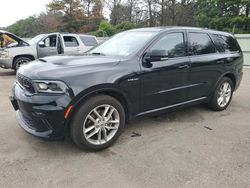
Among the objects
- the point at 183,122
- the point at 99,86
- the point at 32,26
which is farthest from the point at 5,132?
the point at 32,26

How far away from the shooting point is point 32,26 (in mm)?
51781

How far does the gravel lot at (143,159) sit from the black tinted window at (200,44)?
1.32 meters

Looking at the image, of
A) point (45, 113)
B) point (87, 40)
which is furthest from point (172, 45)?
point (87, 40)

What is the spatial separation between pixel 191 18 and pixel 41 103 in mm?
29844

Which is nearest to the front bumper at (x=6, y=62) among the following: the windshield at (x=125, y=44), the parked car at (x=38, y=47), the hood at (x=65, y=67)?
the parked car at (x=38, y=47)

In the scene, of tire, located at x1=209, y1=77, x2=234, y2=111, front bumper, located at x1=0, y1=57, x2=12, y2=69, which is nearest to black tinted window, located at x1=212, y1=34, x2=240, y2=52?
tire, located at x1=209, y1=77, x2=234, y2=111

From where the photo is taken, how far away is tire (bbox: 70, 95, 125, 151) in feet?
10.2

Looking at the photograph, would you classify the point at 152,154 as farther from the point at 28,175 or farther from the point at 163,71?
the point at 28,175

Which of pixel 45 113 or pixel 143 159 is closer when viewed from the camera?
pixel 45 113

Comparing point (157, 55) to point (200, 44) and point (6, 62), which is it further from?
point (6, 62)

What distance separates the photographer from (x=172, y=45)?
4.15 meters

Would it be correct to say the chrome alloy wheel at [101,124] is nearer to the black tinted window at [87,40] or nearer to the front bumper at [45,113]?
the front bumper at [45,113]

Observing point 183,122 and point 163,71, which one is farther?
point 183,122

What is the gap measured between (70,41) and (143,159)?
873 centimetres
